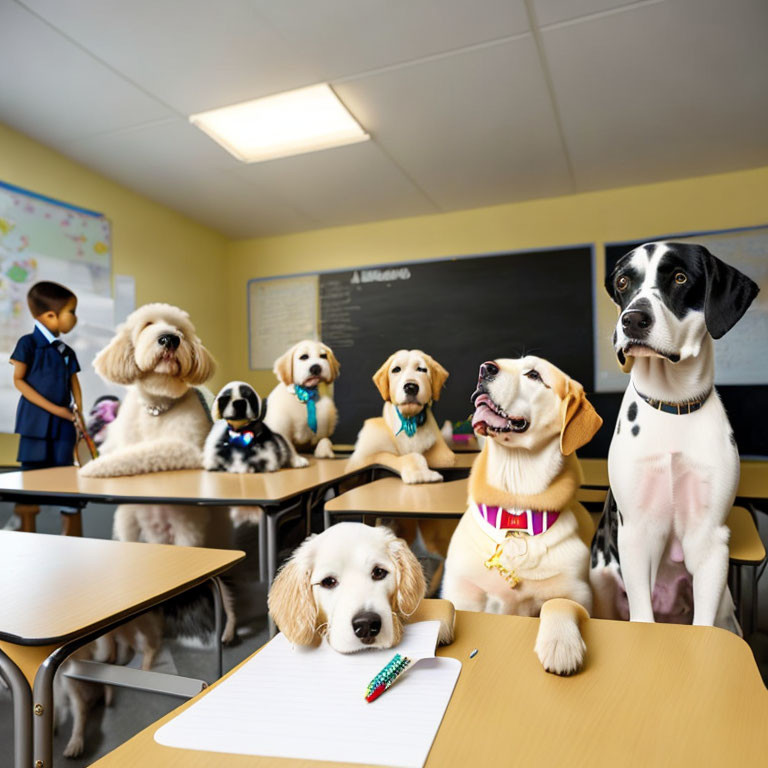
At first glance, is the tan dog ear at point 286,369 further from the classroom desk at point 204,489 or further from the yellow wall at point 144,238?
the yellow wall at point 144,238

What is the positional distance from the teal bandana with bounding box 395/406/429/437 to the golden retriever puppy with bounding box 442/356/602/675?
887 mm

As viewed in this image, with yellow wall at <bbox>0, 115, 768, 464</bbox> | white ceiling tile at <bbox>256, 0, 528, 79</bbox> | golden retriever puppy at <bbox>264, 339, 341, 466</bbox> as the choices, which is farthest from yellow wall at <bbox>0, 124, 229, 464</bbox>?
white ceiling tile at <bbox>256, 0, 528, 79</bbox>

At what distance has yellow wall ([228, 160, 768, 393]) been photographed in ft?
11.5

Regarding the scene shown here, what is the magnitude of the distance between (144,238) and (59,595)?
3.54 m

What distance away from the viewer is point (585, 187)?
3727mm

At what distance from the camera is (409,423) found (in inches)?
69.9

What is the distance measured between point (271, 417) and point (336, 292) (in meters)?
2.38

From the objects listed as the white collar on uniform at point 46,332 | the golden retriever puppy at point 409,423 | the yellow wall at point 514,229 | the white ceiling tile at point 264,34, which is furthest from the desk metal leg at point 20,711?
the yellow wall at point 514,229

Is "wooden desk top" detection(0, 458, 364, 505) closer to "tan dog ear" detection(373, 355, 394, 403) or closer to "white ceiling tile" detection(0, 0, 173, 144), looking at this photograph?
"tan dog ear" detection(373, 355, 394, 403)

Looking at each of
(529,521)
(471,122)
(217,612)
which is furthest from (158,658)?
(471,122)

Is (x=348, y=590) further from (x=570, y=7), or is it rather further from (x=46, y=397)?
(x=570, y=7)

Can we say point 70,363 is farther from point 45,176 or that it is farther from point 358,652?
point 358,652

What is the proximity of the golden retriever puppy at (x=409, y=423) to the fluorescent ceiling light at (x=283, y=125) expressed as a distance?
174cm

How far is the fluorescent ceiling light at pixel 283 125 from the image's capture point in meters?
2.75
